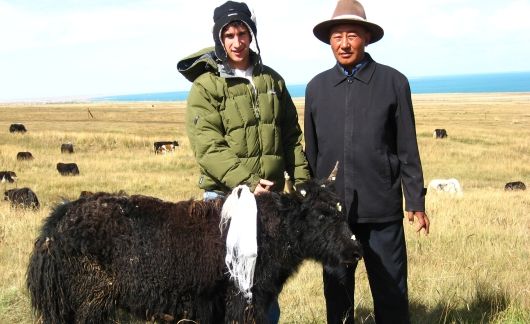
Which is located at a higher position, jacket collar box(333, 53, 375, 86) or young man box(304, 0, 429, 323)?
jacket collar box(333, 53, 375, 86)

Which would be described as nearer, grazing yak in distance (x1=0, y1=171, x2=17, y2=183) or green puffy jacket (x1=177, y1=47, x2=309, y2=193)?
A: green puffy jacket (x1=177, y1=47, x2=309, y2=193)

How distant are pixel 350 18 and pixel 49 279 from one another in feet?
9.53

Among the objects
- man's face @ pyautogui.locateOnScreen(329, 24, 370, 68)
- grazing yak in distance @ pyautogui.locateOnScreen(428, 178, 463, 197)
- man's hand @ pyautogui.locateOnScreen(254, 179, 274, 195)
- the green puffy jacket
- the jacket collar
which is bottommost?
grazing yak in distance @ pyautogui.locateOnScreen(428, 178, 463, 197)

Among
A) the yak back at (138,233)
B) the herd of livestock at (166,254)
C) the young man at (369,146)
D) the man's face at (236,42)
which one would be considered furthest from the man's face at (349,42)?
the yak back at (138,233)

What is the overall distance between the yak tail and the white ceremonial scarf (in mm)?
1157

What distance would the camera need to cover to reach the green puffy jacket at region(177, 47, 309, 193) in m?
4.30

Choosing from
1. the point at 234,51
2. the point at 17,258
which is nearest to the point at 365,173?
the point at 234,51

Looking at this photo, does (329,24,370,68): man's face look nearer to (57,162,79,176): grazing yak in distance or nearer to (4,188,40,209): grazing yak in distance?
(4,188,40,209): grazing yak in distance

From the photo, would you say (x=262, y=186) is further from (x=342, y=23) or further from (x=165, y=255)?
(x=342, y=23)

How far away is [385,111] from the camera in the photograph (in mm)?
4473

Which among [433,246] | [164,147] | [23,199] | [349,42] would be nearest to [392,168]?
[349,42]

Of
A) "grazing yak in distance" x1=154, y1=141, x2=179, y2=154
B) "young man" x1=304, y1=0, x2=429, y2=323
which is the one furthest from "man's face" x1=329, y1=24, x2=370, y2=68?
"grazing yak in distance" x1=154, y1=141, x2=179, y2=154

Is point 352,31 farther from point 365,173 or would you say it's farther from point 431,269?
point 431,269

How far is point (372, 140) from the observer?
4504 millimetres
